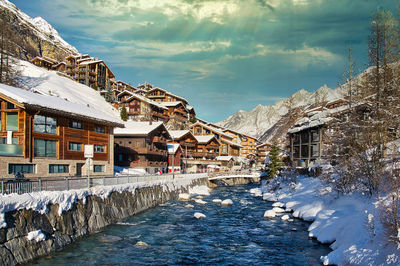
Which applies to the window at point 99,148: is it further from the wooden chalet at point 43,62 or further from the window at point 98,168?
the wooden chalet at point 43,62

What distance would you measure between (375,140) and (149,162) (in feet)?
133

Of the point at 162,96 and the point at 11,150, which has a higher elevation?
the point at 162,96

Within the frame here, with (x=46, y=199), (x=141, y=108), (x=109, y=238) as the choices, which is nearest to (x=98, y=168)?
(x=109, y=238)

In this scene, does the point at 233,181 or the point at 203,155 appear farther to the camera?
the point at 203,155

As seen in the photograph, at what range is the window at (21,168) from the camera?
2558 cm

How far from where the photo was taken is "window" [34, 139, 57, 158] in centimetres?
2868

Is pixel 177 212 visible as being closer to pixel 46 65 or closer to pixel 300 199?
pixel 300 199

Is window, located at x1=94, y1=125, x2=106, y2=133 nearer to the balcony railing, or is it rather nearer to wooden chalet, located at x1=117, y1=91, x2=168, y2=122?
the balcony railing

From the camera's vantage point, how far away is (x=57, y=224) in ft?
57.5

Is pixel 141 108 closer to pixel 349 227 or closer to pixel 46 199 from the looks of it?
pixel 46 199

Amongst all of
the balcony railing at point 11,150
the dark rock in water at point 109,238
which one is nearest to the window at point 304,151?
the dark rock in water at point 109,238

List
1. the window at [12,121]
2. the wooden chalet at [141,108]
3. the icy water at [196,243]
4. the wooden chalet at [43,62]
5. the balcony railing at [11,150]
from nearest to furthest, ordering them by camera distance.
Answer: the icy water at [196,243] < the balcony railing at [11,150] < the window at [12,121] < the wooden chalet at [141,108] < the wooden chalet at [43,62]

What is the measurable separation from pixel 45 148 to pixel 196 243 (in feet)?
61.6

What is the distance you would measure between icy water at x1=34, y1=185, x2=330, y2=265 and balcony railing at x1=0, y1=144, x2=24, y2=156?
11327 mm
